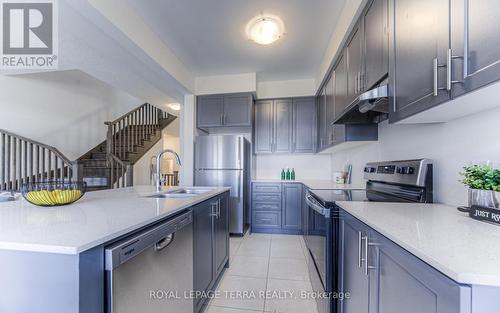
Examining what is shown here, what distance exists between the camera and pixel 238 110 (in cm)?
374

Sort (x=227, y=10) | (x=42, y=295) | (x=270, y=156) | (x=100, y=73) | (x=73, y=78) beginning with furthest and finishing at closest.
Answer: (x=73, y=78)
(x=270, y=156)
(x=100, y=73)
(x=227, y=10)
(x=42, y=295)

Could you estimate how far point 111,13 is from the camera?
189 cm

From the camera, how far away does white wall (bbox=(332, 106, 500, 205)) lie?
1.03m

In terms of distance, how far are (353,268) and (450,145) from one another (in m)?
0.90

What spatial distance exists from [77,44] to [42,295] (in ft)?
7.18

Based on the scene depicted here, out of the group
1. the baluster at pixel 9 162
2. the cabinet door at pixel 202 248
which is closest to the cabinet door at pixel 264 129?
the cabinet door at pixel 202 248

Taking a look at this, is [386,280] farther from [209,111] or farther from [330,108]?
[209,111]

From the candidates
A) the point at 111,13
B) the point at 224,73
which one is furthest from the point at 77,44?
the point at 224,73

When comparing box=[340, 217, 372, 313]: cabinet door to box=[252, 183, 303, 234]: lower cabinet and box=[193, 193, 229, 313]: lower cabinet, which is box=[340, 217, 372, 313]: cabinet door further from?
box=[252, 183, 303, 234]: lower cabinet

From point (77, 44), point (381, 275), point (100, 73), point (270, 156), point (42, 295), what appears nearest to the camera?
point (42, 295)

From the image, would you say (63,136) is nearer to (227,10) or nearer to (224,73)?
(224,73)

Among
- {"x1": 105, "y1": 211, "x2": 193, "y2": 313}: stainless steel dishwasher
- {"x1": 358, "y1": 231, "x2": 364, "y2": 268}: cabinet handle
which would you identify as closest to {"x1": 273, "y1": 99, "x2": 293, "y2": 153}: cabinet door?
{"x1": 105, "y1": 211, "x2": 193, "y2": 313}: stainless steel dishwasher

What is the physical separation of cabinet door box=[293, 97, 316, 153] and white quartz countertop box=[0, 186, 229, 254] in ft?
9.66

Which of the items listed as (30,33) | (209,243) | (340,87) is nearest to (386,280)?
(209,243)
